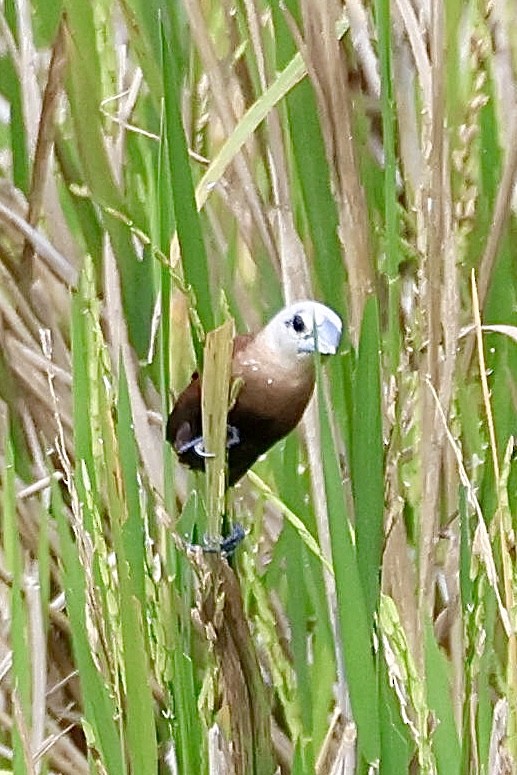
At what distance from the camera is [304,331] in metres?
0.38

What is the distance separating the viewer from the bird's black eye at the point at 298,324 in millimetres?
385

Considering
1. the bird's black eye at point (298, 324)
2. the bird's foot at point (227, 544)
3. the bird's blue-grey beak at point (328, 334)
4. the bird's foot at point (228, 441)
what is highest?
the bird's black eye at point (298, 324)

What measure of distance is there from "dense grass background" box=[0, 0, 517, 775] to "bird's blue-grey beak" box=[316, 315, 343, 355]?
0.05 feet

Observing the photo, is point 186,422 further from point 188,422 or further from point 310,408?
point 310,408

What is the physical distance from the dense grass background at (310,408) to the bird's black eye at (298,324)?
3 cm

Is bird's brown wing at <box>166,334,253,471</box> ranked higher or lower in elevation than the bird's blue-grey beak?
lower

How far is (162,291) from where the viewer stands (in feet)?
1.29

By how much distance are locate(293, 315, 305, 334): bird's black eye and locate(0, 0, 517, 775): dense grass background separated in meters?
0.03

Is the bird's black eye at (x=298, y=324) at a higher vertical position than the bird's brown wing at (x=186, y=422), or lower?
higher

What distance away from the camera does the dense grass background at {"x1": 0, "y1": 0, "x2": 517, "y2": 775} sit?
1.22 ft

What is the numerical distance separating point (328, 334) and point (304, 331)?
2 centimetres

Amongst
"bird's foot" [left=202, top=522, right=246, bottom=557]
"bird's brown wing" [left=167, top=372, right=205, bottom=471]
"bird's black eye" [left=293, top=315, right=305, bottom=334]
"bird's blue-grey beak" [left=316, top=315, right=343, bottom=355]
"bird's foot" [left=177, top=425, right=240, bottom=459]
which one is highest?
"bird's black eye" [left=293, top=315, right=305, bottom=334]

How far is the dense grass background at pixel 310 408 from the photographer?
37 cm

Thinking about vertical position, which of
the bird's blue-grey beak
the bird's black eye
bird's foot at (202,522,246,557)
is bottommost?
bird's foot at (202,522,246,557)
